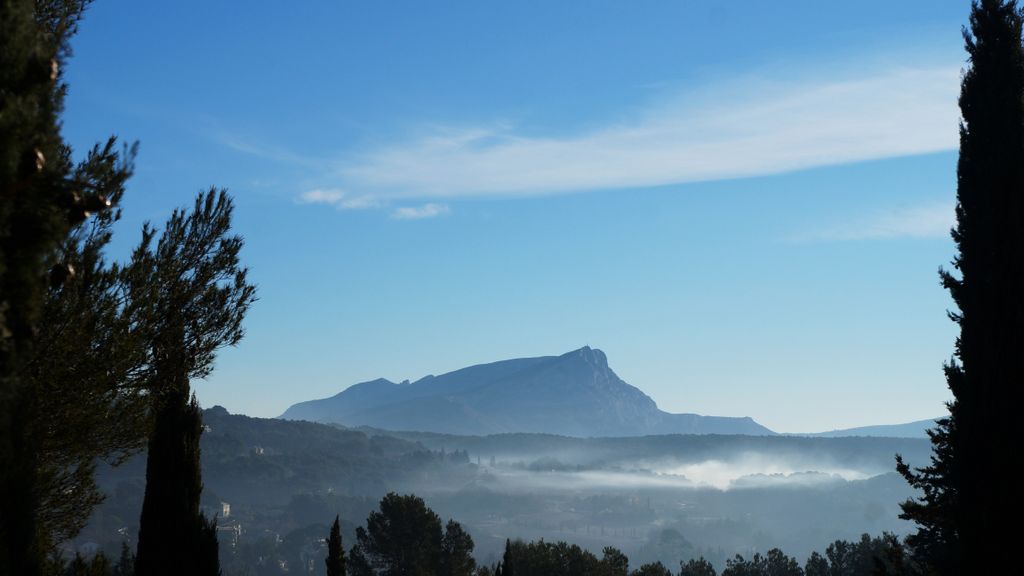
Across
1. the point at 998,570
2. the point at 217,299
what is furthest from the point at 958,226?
the point at 217,299

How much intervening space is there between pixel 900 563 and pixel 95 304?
13.1 m

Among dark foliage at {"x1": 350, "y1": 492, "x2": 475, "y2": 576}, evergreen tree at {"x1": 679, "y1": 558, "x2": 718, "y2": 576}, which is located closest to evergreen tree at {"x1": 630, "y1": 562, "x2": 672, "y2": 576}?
evergreen tree at {"x1": 679, "y1": 558, "x2": 718, "y2": 576}

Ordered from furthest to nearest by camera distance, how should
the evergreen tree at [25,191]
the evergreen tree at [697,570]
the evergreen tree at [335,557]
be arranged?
1. the evergreen tree at [697,570]
2. the evergreen tree at [335,557]
3. the evergreen tree at [25,191]

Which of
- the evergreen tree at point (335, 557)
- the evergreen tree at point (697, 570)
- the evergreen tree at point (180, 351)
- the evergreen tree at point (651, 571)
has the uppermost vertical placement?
the evergreen tree at point (180, 351)

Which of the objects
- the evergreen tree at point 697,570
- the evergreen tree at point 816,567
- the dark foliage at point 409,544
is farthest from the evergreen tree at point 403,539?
the evergreen tree at point 816,567

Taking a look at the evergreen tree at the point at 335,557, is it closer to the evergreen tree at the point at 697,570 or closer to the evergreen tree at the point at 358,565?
the evergreen tree at the point at 358,565

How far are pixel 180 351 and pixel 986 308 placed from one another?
14234 mm

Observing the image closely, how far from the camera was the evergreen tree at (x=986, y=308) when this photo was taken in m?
14.0

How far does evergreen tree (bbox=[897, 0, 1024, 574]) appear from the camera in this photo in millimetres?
13953

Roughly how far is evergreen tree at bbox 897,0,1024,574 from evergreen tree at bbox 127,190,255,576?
1253 centimetres

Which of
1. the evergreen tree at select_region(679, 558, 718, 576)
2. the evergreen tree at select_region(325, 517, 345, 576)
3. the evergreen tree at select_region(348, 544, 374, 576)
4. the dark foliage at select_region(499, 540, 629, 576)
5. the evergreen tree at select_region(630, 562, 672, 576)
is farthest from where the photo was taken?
the evergreen tree at select_region(679, 558, 718, 576)

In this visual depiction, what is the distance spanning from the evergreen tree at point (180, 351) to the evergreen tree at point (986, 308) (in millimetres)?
12529

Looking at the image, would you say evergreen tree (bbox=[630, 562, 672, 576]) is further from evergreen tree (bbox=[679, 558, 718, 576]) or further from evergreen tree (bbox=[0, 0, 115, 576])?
evergreen tree (bbox=[0, 0, 115, 576])

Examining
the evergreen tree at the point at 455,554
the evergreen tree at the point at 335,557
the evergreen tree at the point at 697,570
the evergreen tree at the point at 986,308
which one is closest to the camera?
the evergreen tree at the point at 986,308
